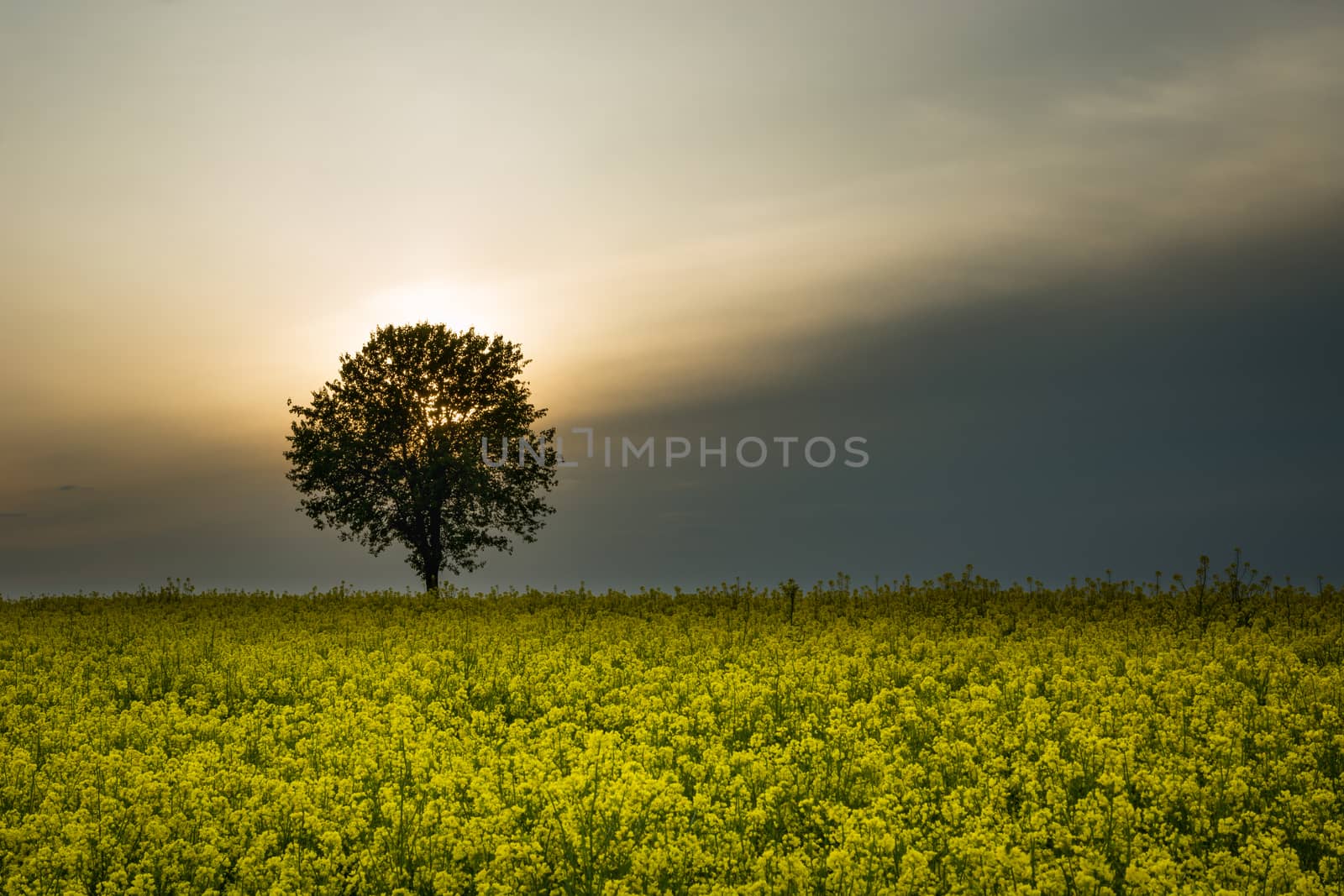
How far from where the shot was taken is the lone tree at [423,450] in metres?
39.2

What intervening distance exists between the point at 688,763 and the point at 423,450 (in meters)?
30.5

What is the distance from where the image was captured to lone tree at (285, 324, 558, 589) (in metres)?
39.2

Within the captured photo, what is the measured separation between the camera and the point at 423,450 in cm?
3956

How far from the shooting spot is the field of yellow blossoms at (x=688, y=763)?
28.0ft

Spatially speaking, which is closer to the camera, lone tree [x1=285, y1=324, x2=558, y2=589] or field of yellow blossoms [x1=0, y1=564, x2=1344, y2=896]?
field of yellow blossoms [x1=0, y1=564, x2=1344, y2=896]

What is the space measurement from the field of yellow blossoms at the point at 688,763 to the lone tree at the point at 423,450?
19.6 m

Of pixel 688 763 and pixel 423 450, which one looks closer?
pixel 688 763

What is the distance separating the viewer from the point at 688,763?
10.8m

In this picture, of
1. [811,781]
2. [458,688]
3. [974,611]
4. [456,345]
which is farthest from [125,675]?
[456,345]

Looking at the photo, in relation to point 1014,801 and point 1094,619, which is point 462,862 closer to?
point 1014,801

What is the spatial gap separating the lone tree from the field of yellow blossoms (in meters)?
19.6

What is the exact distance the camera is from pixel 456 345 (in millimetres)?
40875

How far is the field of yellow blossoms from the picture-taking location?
28.0 feet

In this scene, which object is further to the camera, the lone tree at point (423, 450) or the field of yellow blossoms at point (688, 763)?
the lone tree at point (423, 450)
